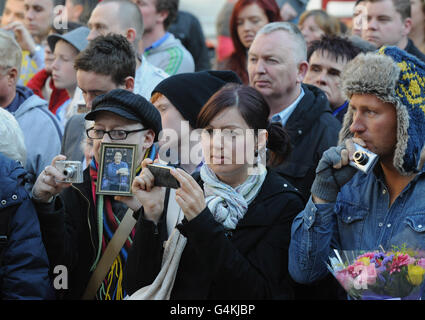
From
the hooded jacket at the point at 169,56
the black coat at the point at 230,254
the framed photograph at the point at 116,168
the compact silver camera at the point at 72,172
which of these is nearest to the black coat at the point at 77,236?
the compact silver camera at the point at 72,172

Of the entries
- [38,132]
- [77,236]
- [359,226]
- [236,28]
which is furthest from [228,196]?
[236,28]

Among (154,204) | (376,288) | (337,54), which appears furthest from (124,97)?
(337,54)

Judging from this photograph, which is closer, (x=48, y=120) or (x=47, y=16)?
(x=48, y=120)

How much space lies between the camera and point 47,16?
7.86 m

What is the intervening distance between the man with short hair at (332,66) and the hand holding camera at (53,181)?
274 centimetres

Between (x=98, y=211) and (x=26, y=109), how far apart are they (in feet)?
5.51

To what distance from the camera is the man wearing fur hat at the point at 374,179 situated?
350 centimetres

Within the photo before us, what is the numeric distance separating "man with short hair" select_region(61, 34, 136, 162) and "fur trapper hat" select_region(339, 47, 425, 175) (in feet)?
6.52

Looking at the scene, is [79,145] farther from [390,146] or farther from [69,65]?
[390,146]

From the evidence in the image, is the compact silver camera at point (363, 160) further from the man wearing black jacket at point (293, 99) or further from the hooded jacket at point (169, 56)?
the hooded jacket at point (169, 56)

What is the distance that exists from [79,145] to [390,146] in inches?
96.4

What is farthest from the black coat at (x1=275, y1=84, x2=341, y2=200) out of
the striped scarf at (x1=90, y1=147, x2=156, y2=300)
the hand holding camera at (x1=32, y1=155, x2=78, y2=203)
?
the hand holding camera at (x1=32, y1=155, x2=78, y2=203)

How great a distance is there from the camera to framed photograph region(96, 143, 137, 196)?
12.2 ft

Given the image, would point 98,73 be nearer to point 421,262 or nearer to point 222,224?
point 222,224
